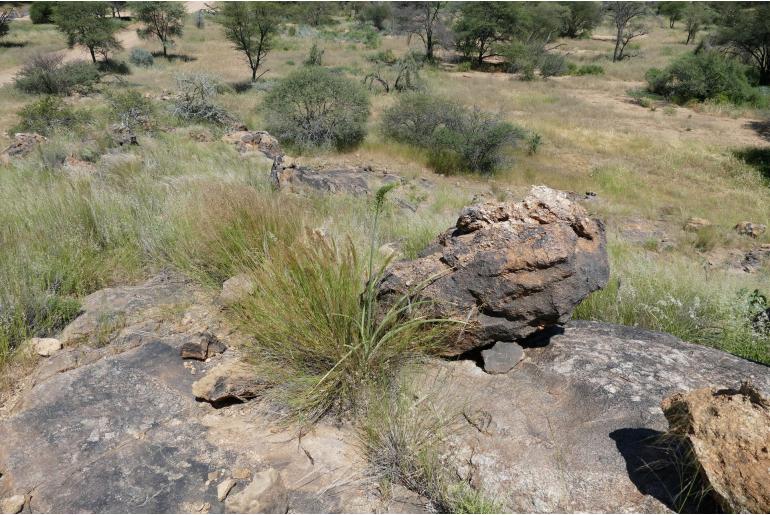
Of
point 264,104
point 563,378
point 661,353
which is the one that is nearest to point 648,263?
point 661,353

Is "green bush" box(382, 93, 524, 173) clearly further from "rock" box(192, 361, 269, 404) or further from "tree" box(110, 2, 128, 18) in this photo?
"tree" box(110, 2, 128, 18)

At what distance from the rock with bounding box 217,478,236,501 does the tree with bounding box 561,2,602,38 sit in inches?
1847

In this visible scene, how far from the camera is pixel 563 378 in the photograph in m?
2.27

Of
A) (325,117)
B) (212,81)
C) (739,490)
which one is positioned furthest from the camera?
(212,81)

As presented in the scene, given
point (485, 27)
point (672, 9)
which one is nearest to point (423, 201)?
point (485, 27)

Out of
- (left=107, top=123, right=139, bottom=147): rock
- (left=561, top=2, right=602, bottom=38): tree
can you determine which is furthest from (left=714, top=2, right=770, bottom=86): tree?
(left=107, top=123, right=139, bottom=147): rock

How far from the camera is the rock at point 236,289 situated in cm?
274

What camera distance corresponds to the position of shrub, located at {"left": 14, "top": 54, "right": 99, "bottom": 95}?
1853 centimetres

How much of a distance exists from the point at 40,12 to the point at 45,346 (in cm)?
4773

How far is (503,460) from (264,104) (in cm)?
1366

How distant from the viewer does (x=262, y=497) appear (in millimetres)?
1703

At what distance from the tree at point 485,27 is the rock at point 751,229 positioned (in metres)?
25.8

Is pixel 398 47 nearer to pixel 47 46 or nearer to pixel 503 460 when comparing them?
pixel 47 46

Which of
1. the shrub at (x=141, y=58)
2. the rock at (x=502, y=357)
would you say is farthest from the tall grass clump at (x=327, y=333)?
the shrub at (x=141, y=58)
